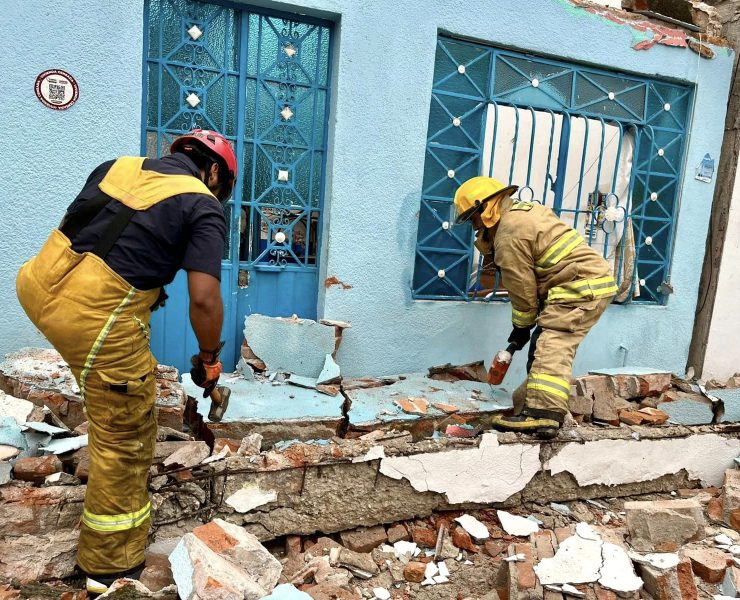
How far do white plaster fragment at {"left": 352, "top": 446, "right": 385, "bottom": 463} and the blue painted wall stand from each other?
4.69 feet

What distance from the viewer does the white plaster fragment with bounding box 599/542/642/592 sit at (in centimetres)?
268

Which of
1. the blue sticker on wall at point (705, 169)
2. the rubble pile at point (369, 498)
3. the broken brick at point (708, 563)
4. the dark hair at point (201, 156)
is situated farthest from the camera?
the blue sticker on wall at point (705, 169)

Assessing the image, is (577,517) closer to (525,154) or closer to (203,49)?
(525,154)

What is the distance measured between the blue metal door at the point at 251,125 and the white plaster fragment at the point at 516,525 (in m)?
2.04

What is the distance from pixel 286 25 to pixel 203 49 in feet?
2.00

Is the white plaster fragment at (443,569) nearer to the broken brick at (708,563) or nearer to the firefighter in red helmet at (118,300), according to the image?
the broken brick at (708,563)

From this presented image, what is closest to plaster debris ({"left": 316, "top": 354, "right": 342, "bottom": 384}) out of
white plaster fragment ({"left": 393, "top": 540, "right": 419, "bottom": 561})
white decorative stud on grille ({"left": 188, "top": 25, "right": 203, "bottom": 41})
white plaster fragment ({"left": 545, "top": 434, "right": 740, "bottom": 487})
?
white plaster fragment ({"left": 393, "top": 540, "right": 419, "bottom": 561})

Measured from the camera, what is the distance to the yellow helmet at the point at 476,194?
12.5 ft

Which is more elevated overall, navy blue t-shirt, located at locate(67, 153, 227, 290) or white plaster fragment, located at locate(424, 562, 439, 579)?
navy blue t-shirt, located at locate(67, 153, 227, 290)

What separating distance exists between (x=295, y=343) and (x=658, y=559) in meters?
2.54

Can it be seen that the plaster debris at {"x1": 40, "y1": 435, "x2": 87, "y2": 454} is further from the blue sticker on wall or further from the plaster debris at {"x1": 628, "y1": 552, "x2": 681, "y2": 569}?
the blue sticker on wall

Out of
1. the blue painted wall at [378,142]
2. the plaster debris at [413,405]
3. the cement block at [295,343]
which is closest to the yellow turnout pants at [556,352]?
the plaster debris at [413,405]

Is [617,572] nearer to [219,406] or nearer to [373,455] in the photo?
[373,455]

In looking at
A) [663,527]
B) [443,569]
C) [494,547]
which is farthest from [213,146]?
[663,527]
